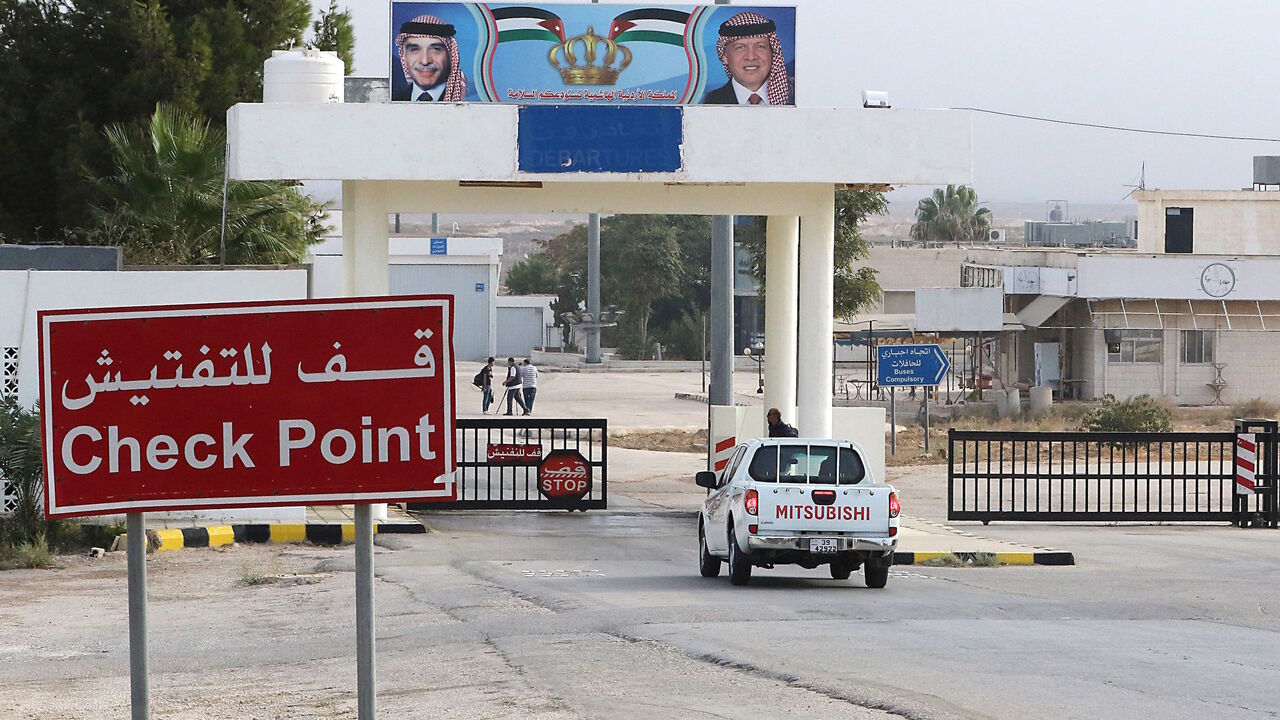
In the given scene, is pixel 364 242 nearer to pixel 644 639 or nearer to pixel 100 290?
pixel 100 290

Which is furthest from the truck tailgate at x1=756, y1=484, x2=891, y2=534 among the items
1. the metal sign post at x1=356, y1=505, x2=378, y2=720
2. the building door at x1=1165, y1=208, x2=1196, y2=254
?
the building door at x1=1165, y1=208, x2=1196, y2=254

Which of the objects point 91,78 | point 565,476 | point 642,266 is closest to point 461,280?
point 642,266

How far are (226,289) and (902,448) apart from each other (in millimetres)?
21586

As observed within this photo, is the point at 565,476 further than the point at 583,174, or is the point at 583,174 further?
the point at 565,476

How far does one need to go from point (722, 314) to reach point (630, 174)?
858 centimetres

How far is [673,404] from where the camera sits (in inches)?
1998

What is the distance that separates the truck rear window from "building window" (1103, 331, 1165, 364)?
3890 cm

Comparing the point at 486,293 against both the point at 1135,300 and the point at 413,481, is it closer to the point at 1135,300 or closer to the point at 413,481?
the point at 1135,300

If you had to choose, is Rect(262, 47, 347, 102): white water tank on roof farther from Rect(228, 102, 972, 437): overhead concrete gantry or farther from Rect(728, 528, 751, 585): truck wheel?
Rect(728, 528, 751, 585): truck wheel

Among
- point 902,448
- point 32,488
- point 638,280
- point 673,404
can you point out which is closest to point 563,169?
point 32,488

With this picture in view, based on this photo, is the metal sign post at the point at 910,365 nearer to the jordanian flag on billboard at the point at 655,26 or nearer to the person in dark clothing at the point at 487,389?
the jordanian flag on billboard at the point at 655,26

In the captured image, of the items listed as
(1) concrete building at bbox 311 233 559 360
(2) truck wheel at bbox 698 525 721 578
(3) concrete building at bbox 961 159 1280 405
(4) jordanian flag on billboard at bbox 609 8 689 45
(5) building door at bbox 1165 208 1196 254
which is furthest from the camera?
(1) concrete building at bbox 311 233 559 360

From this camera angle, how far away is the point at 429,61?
66.2ft

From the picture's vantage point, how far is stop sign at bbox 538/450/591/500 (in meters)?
22.7
